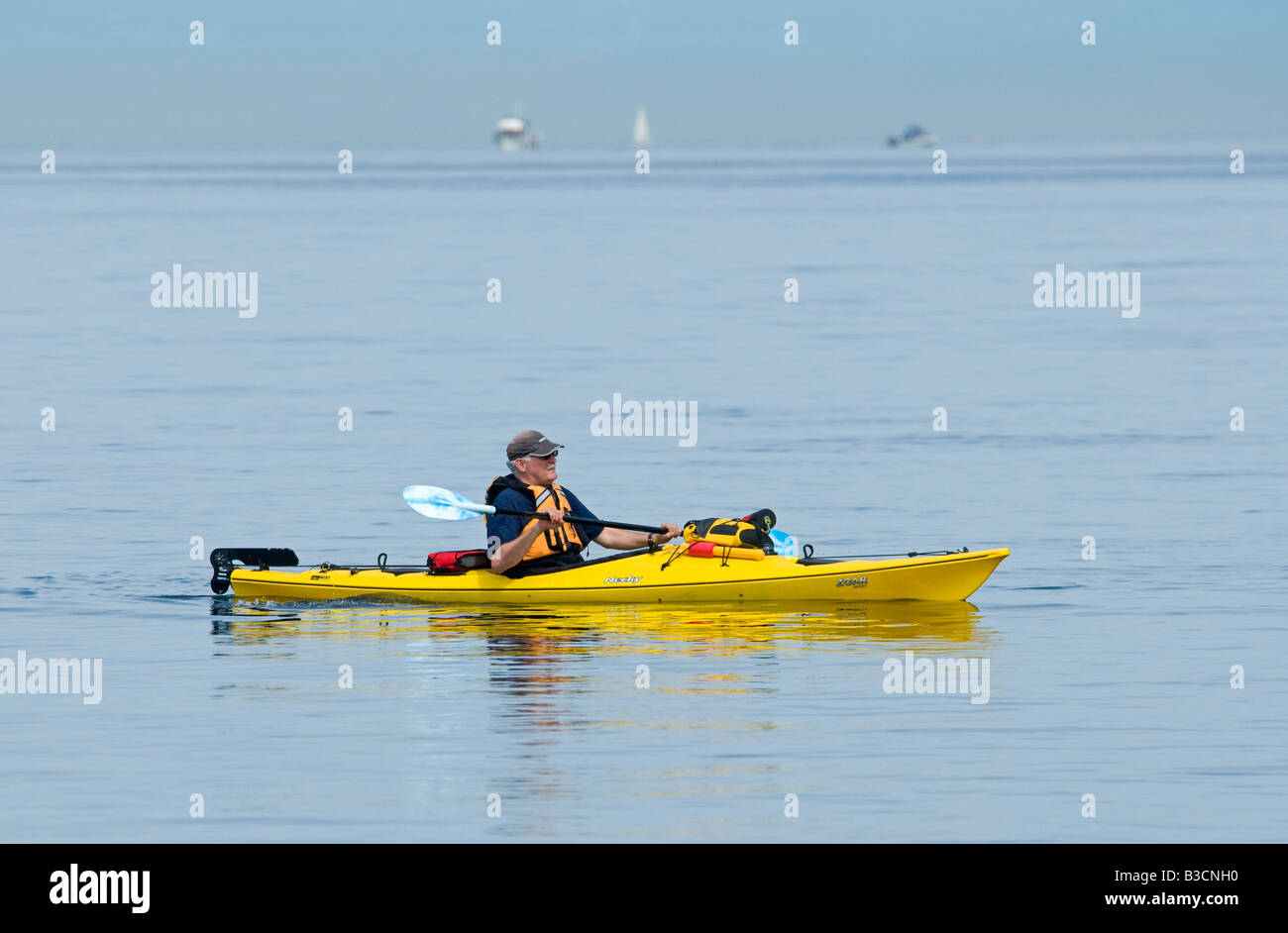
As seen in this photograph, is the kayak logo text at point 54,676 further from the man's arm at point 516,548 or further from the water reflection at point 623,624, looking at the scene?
the man's arm at point 516,548

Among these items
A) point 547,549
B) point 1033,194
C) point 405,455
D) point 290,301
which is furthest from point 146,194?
point 547,549

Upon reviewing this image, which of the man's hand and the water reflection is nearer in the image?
the water reflection

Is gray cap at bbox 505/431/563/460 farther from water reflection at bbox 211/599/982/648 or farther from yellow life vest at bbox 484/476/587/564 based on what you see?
water reflection at bbox 211/599/982/648

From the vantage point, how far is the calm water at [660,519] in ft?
34.2

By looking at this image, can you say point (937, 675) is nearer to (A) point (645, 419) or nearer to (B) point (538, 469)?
(B) point (538, 469)

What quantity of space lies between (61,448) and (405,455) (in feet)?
14.5

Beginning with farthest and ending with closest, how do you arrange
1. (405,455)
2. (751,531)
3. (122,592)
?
(405,455), (122,592), (751,531)

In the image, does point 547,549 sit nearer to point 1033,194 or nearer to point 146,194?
point 1033,194

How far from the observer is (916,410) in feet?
94.6

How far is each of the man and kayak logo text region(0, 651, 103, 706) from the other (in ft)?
9.73

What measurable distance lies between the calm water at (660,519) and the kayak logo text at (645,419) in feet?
1.28

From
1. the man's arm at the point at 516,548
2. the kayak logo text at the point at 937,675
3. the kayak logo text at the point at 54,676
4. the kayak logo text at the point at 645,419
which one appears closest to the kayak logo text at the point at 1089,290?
the kayak logo text at the point at 645,419
